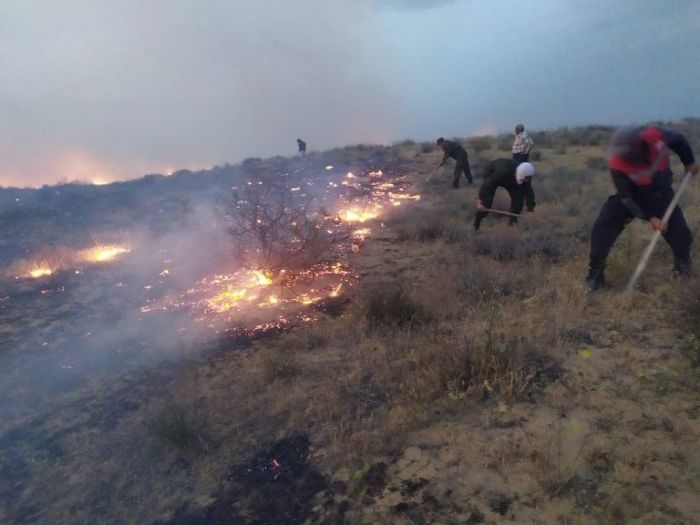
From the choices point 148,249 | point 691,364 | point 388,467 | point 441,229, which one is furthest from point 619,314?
point 148,249

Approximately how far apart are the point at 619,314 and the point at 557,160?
41.2ft

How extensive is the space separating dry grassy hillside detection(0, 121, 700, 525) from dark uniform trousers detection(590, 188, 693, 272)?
31 centimetres

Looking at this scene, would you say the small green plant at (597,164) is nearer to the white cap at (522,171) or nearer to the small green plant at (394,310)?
the white cap at (522,171)

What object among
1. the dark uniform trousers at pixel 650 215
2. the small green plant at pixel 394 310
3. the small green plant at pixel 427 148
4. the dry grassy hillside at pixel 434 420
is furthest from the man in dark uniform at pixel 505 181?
the small green plant at pixel 427 148

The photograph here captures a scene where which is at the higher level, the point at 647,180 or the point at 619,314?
the point at 647,180

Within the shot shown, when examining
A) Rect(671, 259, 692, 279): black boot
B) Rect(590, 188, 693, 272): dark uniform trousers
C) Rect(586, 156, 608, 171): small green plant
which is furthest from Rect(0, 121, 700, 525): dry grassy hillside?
Rect(586, 156, 608, 171): small green plant

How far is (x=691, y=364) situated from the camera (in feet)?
10.8

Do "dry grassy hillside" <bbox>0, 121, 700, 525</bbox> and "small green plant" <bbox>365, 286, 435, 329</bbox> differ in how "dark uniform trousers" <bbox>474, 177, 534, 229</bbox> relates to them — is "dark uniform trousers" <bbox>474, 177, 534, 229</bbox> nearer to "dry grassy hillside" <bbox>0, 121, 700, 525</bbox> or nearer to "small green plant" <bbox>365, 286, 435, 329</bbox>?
"dry grassy hillside" <bbox>0, 121, 700, 525</bbox>

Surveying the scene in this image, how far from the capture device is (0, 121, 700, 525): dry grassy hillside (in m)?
2.60

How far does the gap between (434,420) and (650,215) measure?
306 cm

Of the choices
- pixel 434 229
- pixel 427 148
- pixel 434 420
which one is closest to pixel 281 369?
pixel 434 420

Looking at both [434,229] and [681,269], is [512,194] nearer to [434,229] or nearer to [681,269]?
[434,229]

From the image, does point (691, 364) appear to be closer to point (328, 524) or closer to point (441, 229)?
point (328, 524)

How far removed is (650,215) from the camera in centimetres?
454
